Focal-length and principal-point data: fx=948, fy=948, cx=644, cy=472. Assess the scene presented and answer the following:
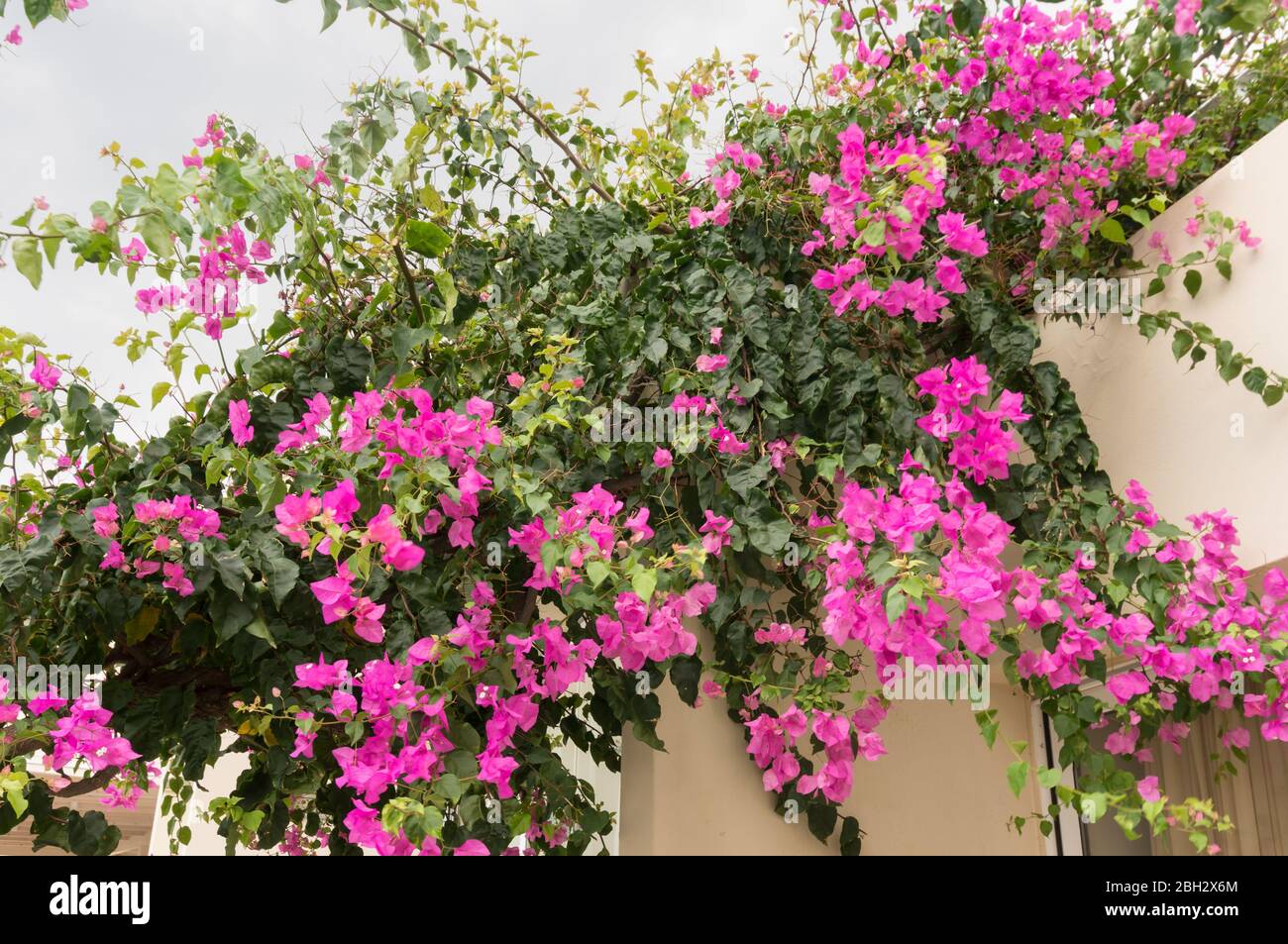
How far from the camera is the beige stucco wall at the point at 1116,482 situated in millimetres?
1747

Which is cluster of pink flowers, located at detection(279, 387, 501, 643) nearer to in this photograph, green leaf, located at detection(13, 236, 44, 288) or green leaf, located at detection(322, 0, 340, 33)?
green leaf, located at detection(13, 236, 44, 288)

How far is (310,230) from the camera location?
1.33 m

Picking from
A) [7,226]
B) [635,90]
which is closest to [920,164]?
[635,90]

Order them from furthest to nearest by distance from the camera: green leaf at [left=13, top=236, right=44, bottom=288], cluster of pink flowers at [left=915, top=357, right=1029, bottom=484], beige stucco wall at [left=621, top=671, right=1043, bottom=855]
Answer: beige stucco wall at [left=621, top=671, right=1043, bottom=855]
cluster of pink flowers at [left=915, top=357, right=1029, bottom=484]
green leaf at [left=13, top=236, right=44, bottom=288]

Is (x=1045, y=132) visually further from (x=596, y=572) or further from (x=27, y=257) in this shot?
(x=27, y=257)

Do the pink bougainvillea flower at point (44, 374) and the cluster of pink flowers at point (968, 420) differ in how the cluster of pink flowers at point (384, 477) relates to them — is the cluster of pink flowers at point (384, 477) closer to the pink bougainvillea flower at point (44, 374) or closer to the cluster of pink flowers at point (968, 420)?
the pink bougainvillea flower at point (44, 374)

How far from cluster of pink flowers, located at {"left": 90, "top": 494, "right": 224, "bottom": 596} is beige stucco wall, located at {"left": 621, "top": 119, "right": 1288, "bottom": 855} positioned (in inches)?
39.6

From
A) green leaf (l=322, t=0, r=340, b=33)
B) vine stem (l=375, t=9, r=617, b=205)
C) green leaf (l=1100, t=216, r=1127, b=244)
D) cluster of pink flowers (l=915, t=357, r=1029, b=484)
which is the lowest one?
cluster of pink flowers (l=915, t=357, r=1029, b=484)

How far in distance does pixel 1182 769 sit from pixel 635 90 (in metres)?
2.78

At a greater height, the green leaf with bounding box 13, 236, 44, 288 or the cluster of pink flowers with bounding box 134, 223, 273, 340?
the cluster of pink flowers with bounding box 134, 223, 273, 340

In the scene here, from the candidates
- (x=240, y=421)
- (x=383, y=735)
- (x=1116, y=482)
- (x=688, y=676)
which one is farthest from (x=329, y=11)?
(x=1116, y=482)

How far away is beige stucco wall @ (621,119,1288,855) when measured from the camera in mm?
1747

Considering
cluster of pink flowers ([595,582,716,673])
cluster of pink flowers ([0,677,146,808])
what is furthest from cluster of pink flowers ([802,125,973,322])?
cluster of pink flowers ([0,677,146,808])
